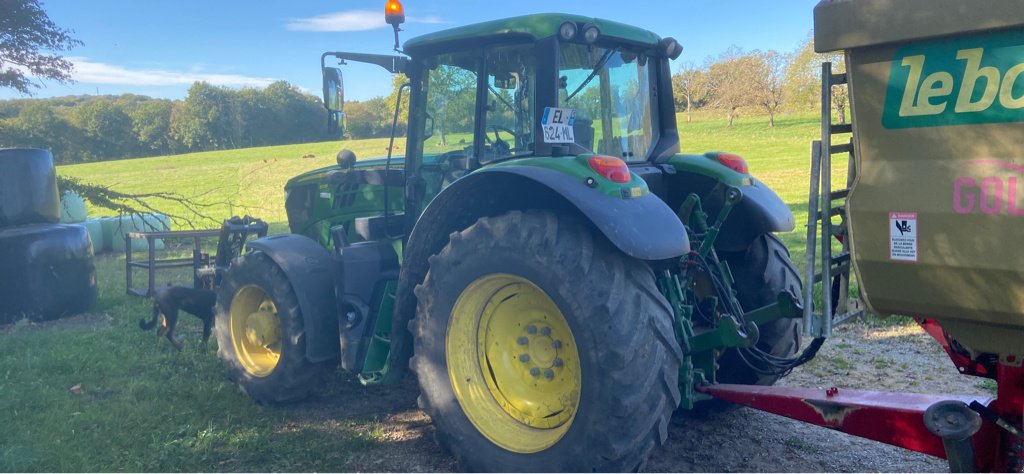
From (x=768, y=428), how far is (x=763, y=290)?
784 millimetres

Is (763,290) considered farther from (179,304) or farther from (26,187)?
(26,187)

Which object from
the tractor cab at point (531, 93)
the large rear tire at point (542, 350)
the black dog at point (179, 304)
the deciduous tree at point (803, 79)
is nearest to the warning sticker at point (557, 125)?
the tractor cab at point (531, 93)

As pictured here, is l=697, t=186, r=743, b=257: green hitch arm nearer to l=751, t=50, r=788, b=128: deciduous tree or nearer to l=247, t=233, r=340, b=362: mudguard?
l=247, t=233, r=340, b=362: mudguard

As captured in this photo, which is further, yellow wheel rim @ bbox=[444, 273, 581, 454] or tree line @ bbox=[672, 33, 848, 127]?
tree line @ bbox=[672, 33, 848, 127]

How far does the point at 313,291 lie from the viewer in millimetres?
4512

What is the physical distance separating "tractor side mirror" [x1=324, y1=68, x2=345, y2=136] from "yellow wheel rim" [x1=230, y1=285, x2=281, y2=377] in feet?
4.08

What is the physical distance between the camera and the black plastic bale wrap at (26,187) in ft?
24.2

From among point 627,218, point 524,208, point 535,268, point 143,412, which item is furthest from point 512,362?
point 143,412

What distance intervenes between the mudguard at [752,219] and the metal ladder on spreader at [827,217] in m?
1.33

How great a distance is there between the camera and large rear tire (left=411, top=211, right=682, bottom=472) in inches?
118

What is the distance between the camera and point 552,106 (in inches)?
147

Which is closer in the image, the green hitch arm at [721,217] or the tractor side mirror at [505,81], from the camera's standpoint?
the green hitch arm at [721,217]

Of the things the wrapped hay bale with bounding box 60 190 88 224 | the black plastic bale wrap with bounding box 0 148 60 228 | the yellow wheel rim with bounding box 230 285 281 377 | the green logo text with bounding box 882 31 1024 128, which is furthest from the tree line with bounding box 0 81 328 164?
the green logo text with bounding box 882 31 1024 128

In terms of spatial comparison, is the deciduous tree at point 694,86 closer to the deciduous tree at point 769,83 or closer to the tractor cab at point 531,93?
the deciduous tree at point 769,83
